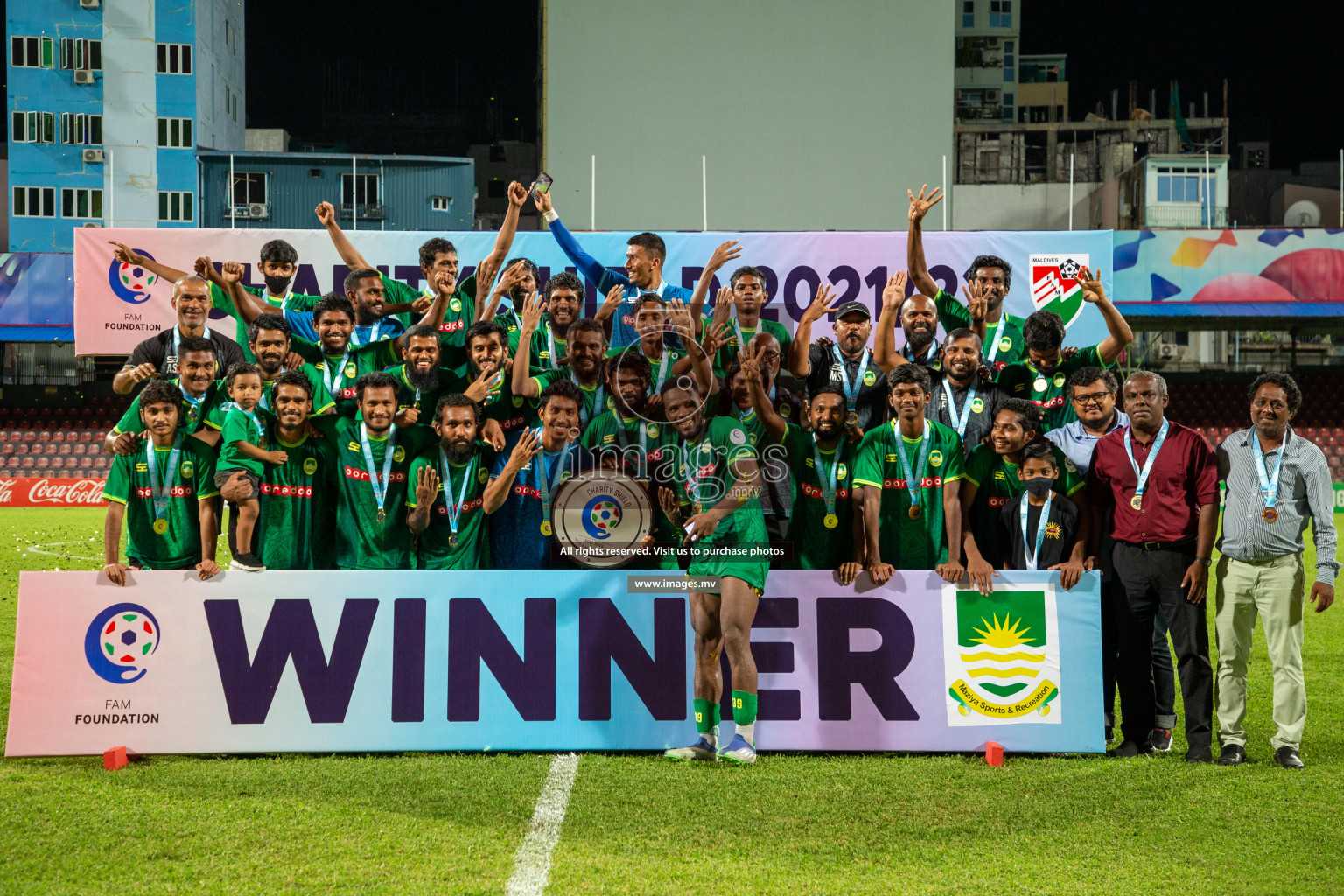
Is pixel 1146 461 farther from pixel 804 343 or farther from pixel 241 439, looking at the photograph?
pixel 241 439

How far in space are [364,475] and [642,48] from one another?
64.7 ft

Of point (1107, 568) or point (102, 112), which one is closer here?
point (1107, 568)

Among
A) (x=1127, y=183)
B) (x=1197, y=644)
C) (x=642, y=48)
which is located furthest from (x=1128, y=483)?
(x=1127, y=183)

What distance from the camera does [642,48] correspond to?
2347 cm

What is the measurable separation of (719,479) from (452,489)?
1609 mm

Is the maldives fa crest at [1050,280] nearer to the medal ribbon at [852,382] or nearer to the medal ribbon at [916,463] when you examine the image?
the medal ribbon at [852,382]

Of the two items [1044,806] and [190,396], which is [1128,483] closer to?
[1044,806]

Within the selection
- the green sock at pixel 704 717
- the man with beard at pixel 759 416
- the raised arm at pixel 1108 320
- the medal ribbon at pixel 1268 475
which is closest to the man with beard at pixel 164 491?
the green sock at pixel 704 717

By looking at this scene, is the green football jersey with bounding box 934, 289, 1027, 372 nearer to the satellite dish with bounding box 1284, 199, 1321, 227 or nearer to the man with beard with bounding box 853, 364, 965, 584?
the man with beard with bounding box 853, 364, 965, 584

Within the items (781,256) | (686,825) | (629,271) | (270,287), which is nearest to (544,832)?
(686,825)

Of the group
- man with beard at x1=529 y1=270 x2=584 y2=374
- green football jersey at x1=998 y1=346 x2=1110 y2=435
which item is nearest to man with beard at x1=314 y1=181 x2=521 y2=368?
man with beard at x1=529 y1=270 x2=584 y2=374

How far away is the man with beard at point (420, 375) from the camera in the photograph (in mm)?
6730

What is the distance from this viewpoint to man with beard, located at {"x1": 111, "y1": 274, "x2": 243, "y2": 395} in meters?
7.30

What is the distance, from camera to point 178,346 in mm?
7074
